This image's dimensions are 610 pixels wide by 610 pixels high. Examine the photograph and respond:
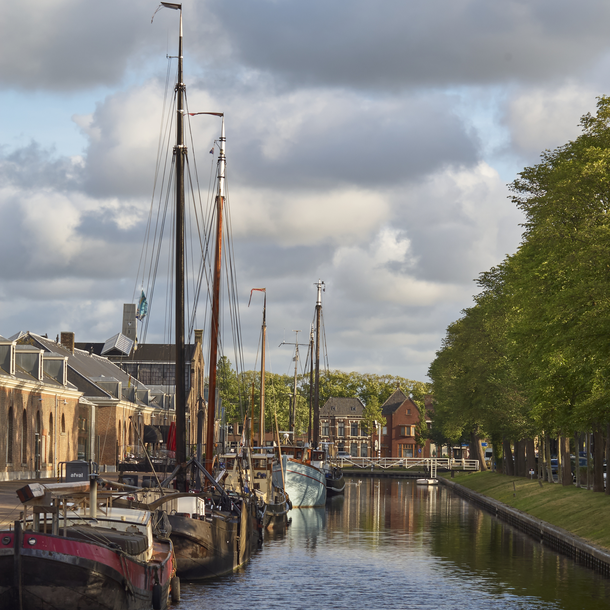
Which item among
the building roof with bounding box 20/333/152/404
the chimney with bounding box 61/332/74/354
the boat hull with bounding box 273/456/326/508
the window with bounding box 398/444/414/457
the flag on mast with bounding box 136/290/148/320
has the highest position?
the flag on mast with bounding box 136/290/148/320

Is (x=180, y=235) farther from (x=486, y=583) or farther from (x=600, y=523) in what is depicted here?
(x=600, y=523)

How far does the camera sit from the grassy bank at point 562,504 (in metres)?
36.4

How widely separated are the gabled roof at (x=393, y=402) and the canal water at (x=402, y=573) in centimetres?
10940

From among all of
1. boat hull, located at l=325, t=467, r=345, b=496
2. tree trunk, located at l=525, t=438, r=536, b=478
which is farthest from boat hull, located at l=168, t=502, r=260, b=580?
boat hull, located at l=325, t=467, r=345, b=496

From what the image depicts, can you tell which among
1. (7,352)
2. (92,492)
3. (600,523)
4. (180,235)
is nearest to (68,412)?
(7,352)

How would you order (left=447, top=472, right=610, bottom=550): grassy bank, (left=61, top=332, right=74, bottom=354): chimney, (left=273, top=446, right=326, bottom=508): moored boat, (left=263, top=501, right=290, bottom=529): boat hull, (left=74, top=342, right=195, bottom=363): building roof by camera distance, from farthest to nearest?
(left=74, top=342, right=195, bottom=363): building roof
(left=61, top=332, right=74, bottom=354): chimney
(left=273, top=446, right=326, bottom=508): moored boat
(left=263, top=501, right=290, bottom=529): boat hull
(left=447, top=472, right=610, bottom=550): grassy bank

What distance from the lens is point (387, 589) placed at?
29.2m

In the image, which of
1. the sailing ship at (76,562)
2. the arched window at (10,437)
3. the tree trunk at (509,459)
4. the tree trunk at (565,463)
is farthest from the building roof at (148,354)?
the sailing ship at (76,562)

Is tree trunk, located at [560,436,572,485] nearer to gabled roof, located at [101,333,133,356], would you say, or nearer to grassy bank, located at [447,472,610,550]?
grassy bank, located at [447,472,610,550]

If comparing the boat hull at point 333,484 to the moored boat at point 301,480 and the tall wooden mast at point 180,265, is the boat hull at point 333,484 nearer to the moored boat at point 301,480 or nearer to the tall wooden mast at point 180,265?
the moored boat at point 301,480

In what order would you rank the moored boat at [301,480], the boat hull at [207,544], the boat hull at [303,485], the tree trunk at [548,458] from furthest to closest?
the boat hull at [303,485] → the moored boat at [301,480] → the tree trunk at [548,458] → the boat hull at [207,544]

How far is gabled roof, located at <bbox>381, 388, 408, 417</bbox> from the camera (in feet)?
536

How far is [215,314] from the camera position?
125 feet

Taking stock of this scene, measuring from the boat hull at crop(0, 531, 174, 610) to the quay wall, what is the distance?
1795 cm
